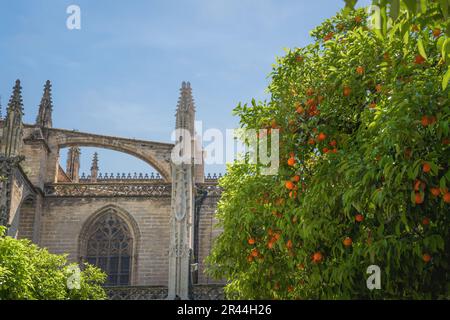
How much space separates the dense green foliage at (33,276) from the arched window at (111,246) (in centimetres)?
473

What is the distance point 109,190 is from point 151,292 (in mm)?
4792

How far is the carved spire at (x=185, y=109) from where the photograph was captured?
24.9 meters

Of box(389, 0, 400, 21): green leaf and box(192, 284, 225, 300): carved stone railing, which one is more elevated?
box(389, 0, 400, 21): green leaf

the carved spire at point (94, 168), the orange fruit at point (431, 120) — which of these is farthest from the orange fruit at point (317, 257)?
the carved spire at point (94, 168)

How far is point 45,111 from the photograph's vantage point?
28.1 m

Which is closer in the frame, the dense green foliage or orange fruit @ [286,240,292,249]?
orange fruit @ [286,240,292,249]

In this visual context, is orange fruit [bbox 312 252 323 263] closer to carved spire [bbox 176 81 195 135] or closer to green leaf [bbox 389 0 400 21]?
green leaf [bbox 389 0 400 21]

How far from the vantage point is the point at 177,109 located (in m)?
25.0

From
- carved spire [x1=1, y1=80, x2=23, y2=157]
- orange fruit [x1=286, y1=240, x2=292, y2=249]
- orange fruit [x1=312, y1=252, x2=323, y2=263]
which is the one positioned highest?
carved spire [x1=1, y1=80, x2=23, y2=157]

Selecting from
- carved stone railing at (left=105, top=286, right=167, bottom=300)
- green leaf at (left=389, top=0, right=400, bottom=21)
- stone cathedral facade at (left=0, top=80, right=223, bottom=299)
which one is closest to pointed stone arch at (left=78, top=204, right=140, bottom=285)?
stone cathedral facade at (left=0, top=80, right=223, bottom=299)

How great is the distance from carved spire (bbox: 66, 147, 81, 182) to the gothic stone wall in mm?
11963

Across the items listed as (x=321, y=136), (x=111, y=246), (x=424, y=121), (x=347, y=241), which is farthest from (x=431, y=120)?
(x=111, y=246)

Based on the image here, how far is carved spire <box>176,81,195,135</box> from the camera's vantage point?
81.8ft

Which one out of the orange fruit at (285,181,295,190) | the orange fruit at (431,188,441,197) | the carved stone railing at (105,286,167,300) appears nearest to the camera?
the orange fruit at (431,188,441,197)
